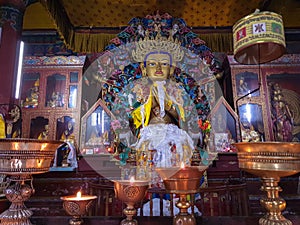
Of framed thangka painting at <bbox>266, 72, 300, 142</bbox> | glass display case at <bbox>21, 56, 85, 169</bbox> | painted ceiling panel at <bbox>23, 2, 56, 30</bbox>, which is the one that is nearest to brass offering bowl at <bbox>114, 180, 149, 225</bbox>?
glass display case at <bbox>21, 56, 85, 169</bbox>

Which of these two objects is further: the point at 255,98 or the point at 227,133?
the point at 255,98

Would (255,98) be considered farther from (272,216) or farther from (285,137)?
(272,216)

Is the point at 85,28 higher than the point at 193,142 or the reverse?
higher

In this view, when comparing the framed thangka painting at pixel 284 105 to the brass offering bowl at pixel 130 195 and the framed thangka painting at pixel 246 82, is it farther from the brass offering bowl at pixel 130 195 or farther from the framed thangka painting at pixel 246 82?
the brass offering bowl at pixel 130 195

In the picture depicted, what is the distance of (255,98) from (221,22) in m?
1.39

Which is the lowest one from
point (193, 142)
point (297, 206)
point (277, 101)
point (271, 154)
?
point (297, 206)

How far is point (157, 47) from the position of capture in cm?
334

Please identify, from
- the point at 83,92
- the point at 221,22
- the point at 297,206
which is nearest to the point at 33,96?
the point at 83,92

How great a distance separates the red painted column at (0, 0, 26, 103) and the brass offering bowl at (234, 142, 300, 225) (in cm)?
249

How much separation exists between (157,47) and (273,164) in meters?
2.99

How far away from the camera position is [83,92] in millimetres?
3387

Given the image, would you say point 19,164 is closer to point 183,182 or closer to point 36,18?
point 183,182

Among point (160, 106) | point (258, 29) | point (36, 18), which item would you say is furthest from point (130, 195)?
point (36, 18)

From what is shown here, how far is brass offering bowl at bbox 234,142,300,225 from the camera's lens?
0.56 m
